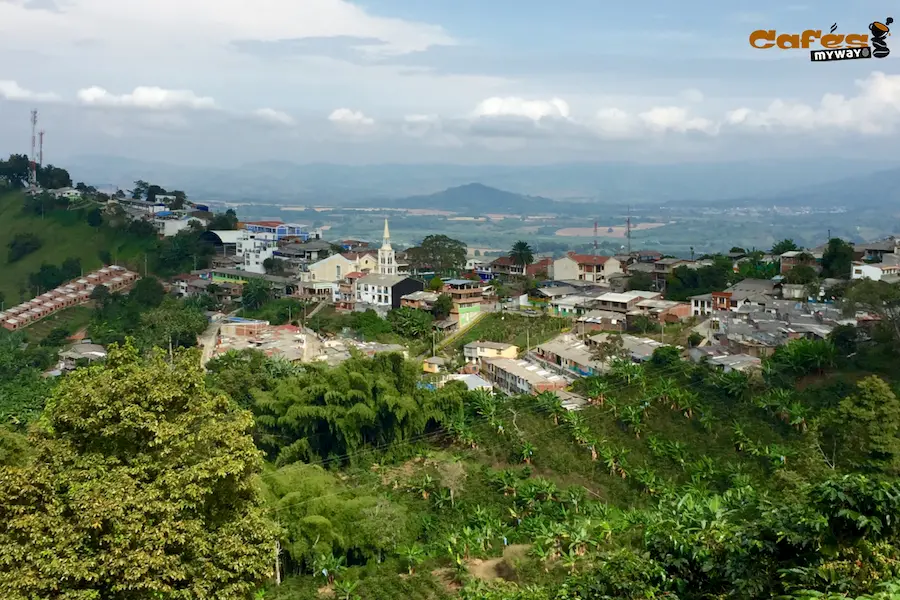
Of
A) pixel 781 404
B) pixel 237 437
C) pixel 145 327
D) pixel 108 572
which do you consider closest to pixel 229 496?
pixel 237 437

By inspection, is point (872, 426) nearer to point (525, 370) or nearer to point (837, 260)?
point (525, 370)

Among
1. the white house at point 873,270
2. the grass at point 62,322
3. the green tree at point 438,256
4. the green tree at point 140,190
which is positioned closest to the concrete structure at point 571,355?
the white house at point 873,270

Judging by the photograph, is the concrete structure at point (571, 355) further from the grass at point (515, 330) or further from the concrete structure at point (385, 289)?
the concrete structure at point (385, 289)

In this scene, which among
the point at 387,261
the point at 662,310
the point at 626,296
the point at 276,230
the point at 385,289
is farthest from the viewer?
the point at 276,230

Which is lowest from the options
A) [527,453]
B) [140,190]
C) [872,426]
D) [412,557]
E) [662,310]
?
[412,557]

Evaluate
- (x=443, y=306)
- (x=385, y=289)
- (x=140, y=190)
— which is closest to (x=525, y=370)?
(x=443, y=306)


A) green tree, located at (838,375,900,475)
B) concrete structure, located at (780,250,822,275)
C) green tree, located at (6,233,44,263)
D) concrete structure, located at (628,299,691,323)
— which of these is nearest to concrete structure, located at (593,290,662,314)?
concrete structure, located at (628,299,691,323)
